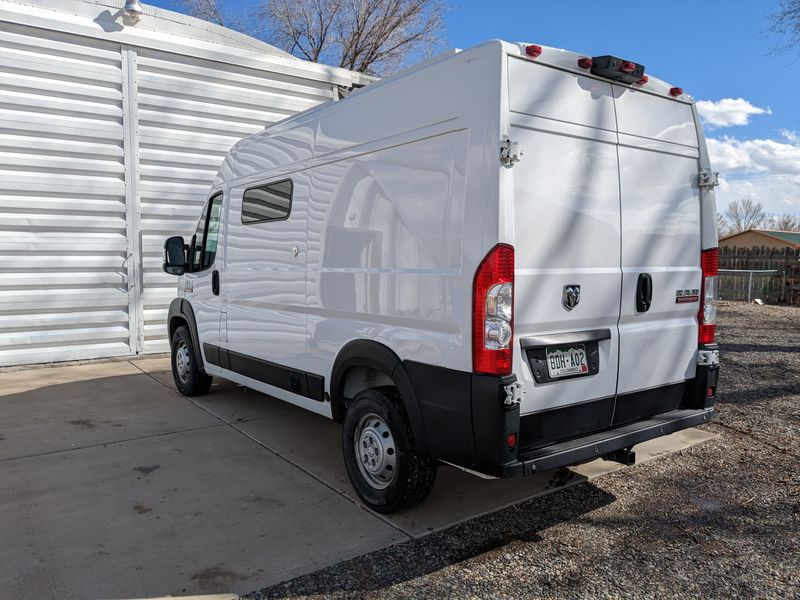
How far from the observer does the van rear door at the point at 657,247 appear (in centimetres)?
366

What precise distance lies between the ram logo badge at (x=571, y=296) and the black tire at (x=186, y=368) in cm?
417

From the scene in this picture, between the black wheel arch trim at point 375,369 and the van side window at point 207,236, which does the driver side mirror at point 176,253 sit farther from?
the black wheel arch trim at point 375,369

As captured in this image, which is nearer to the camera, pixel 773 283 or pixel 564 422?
pixel 564 422

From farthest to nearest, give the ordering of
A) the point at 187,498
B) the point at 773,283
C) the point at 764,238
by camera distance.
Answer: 1. the point at 764,238
2. the point at 773,283
3. the point at 187,498

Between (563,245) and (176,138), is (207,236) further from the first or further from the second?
(563,245)

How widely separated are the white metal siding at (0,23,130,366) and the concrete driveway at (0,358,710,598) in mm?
2272

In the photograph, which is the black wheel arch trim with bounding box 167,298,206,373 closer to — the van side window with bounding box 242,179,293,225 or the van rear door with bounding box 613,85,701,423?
the van side window with bounding box 242,179,293,225

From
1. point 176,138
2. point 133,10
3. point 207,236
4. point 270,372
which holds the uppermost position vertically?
point 133,10

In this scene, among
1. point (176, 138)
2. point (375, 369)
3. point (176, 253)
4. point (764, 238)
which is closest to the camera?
point (375, 369)

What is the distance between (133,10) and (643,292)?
781 centimetres

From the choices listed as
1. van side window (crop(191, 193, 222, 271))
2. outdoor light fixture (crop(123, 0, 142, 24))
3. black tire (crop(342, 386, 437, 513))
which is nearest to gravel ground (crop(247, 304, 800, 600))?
black tire (crop(342, 386, 437, 513))

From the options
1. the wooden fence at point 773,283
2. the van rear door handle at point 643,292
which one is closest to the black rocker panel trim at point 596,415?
the van rear door handle at point 643,292

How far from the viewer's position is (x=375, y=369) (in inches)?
150

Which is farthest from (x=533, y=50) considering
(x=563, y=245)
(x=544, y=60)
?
(x=563, y=245)
